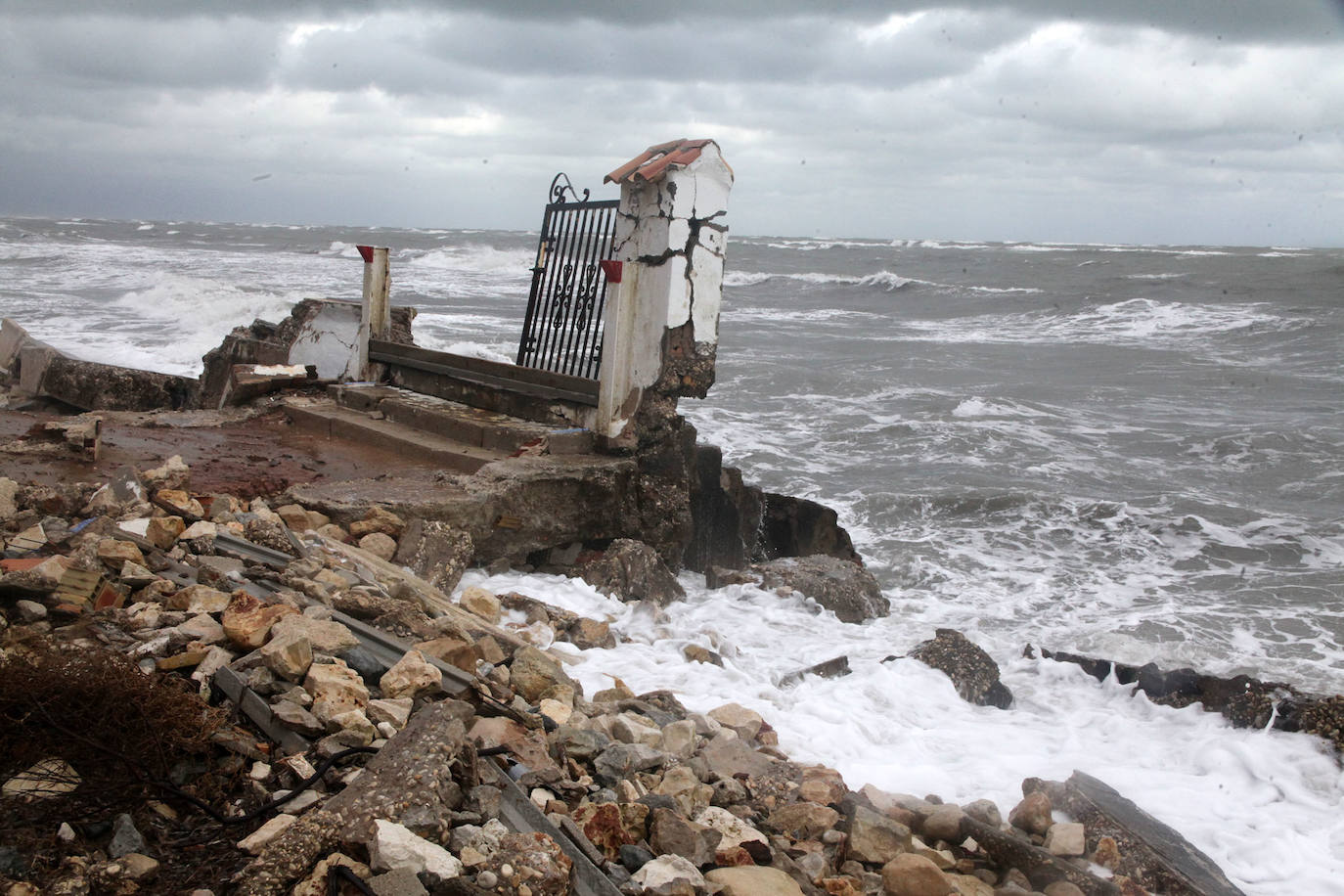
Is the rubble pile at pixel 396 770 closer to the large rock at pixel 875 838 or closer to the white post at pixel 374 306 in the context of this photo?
the large rock at pixel 875 838

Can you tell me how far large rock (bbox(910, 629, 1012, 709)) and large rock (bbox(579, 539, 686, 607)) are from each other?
1450 millimetres

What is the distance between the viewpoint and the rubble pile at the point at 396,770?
7.66 ft

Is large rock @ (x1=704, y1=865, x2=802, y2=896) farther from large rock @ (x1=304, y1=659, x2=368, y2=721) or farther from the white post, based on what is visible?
the white post

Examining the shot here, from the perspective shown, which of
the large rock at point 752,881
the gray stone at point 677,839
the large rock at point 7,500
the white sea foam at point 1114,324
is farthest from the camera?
the white sea foam at point 1114,324

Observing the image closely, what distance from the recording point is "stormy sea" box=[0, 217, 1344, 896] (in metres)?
4.52

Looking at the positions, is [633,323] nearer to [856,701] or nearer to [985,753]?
[856,701]

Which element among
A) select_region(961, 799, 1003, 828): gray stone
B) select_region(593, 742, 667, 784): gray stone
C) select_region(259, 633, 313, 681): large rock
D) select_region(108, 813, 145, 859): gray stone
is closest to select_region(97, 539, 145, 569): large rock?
select_region(259, 633, 313, 681): large rock

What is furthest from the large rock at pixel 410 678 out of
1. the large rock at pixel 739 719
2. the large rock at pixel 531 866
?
the large rock at pixel 739 719

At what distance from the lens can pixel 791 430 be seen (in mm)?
13578

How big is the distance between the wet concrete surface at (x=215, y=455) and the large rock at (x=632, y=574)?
108 centimetres

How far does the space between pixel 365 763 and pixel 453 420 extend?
424 cm

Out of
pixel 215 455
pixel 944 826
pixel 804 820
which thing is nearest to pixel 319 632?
pixel 804 820

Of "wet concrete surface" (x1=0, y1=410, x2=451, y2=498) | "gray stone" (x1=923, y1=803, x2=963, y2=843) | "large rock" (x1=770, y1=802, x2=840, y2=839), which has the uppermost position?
"wet concrete surface" (x1=0, y1=410, x2=451, y2=498)

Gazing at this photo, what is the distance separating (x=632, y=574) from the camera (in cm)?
577
